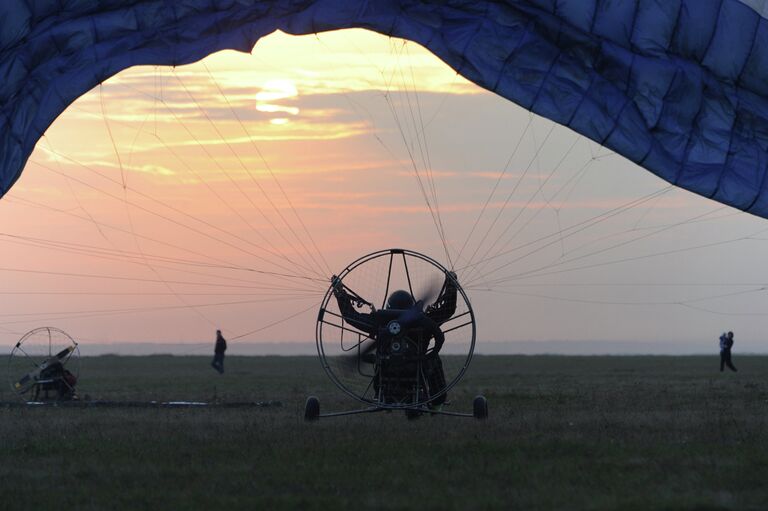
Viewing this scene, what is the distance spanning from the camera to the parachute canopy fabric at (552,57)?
18.3 meters

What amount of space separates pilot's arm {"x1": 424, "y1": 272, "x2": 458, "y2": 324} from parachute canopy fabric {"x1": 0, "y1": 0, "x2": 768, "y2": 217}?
10.9 ft

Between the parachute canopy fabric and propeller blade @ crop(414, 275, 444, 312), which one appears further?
propeller blade @ crop(414, 275, 444, 312)

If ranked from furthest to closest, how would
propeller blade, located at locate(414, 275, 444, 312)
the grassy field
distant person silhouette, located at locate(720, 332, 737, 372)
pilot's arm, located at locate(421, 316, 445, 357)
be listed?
distant person silhouette, located at locate(720, 332, 737, 372)
propeller blade, located at locate(414, 275, 444, 312)
pilot's arm, located at locate(421, 316, 445, 357)
the grassy field

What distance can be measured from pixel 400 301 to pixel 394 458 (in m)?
4.77

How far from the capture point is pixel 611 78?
19266mm

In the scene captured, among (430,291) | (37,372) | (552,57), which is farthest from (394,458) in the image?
(37,372)

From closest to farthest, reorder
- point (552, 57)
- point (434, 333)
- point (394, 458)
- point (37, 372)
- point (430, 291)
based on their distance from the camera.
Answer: point (394, 458) < point (552, 57) < point (434, 333) < point (430, 291) < point (37, 372)

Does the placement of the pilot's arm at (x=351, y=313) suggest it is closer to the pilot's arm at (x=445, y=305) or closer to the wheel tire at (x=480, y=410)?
the pilot's arm at (x=445, y=305)

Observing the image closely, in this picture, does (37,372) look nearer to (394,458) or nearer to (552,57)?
(394,458)

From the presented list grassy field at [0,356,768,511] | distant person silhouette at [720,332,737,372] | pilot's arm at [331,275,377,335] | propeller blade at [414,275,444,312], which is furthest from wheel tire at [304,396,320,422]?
distant person silhouette at [720,332,737,372]

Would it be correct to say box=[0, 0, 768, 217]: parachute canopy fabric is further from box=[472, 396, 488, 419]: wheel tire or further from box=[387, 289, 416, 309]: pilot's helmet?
box=[472, 396, 488, 419]: wheel tire

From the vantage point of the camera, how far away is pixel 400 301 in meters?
20.6

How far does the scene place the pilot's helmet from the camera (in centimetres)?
2058

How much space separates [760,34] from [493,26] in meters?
4.10
